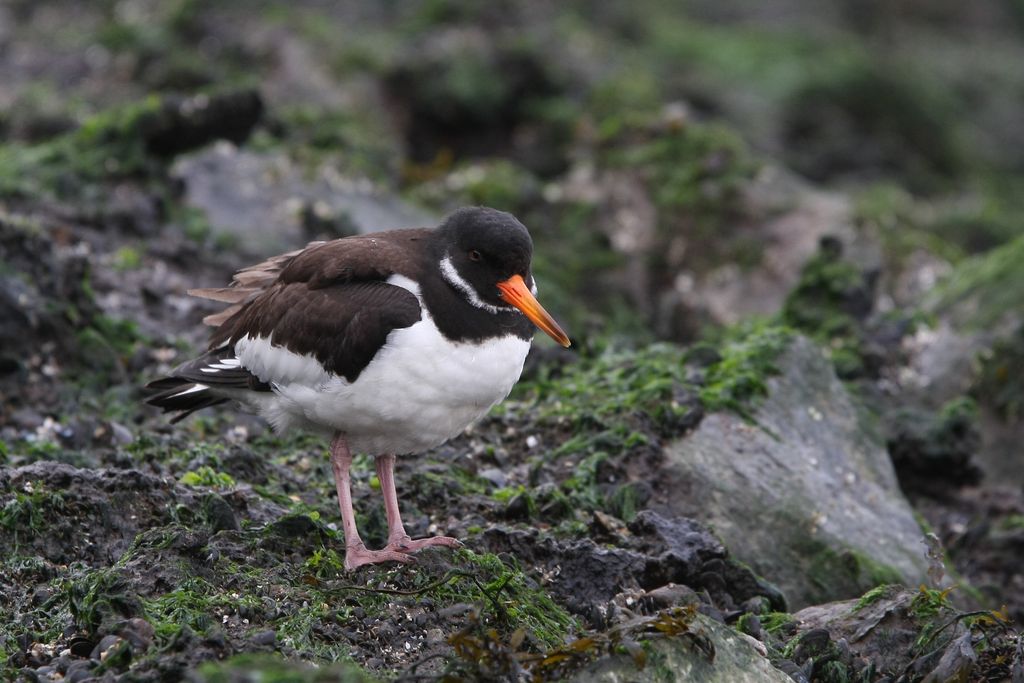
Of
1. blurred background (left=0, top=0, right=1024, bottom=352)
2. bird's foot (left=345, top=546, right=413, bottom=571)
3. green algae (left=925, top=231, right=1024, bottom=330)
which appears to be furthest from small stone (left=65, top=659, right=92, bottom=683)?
green algae (left=925, top=231, right=1024, bottom=330)

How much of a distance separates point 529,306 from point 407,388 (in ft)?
2.31

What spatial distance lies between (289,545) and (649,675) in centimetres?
194

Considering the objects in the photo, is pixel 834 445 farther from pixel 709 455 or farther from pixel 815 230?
pixel 815 230

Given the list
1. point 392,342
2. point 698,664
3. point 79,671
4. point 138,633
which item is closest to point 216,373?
point 392,342

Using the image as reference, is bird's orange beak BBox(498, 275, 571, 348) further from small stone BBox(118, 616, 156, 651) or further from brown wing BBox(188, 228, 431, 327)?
small stone BBox(118, 616, 156, 651)

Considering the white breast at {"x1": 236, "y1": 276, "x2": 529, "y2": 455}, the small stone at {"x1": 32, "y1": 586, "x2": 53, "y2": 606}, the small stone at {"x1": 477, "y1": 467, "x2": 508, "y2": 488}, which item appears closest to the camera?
the small stone at {"x1": 32, "y1": 586, "x2": 53, "y2": 606}

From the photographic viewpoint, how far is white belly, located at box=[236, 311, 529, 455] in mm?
5855

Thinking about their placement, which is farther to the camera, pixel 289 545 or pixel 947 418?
pixel 947 418

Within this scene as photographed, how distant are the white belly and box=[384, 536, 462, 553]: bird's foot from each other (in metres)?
0.45

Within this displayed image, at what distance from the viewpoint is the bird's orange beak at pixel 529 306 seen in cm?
605

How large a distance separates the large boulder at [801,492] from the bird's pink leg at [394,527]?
1.70 meters

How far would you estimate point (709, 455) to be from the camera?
24.8ft

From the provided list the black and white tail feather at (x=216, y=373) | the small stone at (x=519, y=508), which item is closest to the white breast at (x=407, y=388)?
the black and white tail feather at (x=216, y=373)

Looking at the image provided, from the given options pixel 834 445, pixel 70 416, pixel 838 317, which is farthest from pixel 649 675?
pixel 838 317
